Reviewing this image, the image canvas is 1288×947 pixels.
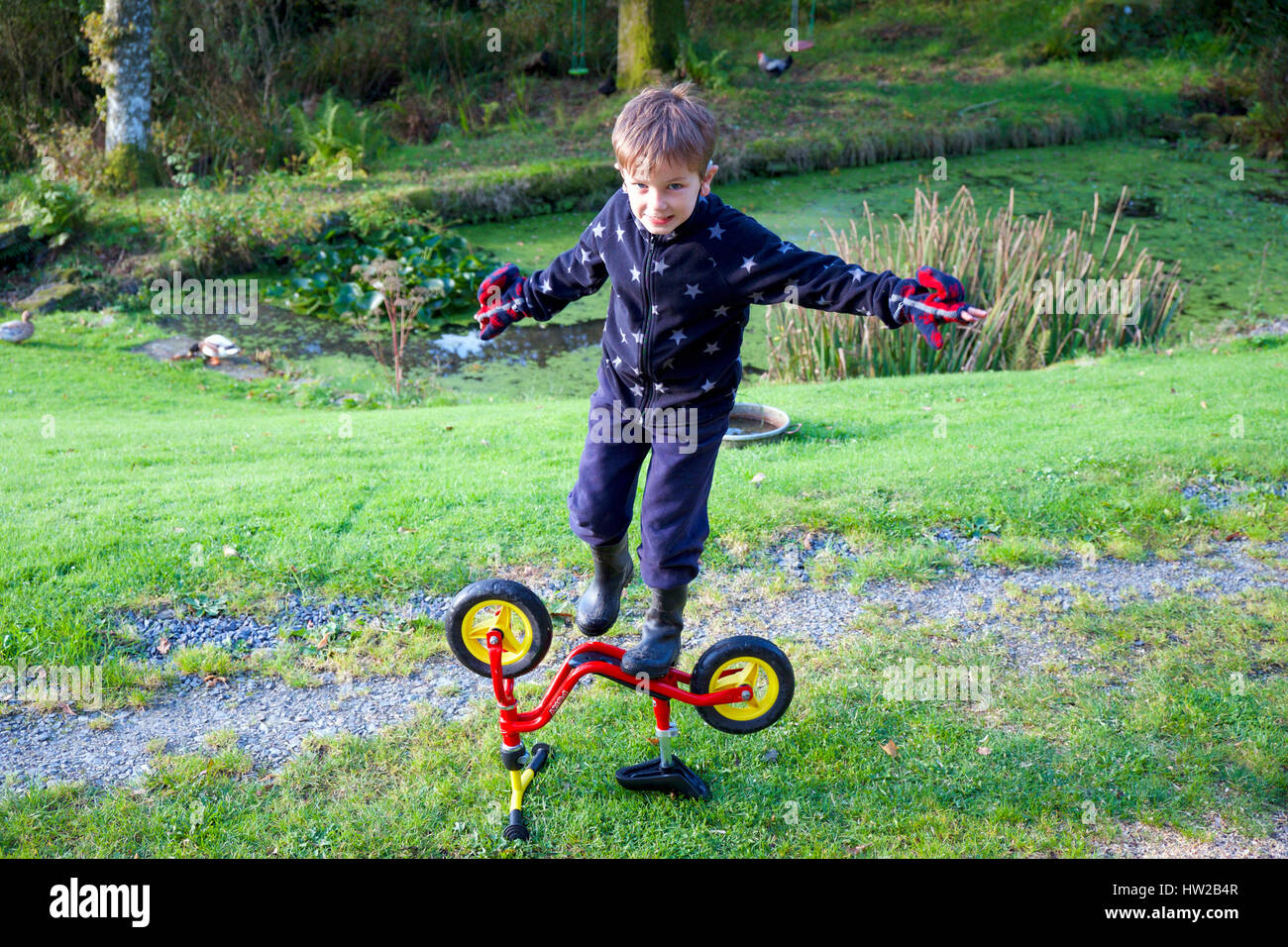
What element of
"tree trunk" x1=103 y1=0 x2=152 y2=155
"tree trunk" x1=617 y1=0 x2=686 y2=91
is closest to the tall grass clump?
"tree trunk" x1=103 y1=0 x2=152 y2=155

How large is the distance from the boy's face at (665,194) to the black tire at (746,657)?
117cm

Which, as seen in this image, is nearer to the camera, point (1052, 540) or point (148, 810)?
point (148, 810)

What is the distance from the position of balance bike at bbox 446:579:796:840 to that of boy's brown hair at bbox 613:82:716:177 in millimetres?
1210

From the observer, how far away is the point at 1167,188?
14.4 metres

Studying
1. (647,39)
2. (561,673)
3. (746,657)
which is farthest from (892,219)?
(561,673)

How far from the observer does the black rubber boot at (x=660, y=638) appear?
293 cm

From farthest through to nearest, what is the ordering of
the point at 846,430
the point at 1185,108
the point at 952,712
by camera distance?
1. the point at 1185,108
2. the point at 846,430
3. the point at 952,712

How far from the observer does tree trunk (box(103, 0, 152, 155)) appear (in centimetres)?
1141

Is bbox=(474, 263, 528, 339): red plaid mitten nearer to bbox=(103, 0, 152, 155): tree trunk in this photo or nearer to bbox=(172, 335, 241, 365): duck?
bbox=(172, 335, 241, 365): duck

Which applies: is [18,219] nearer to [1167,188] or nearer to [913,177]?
[913,177]
